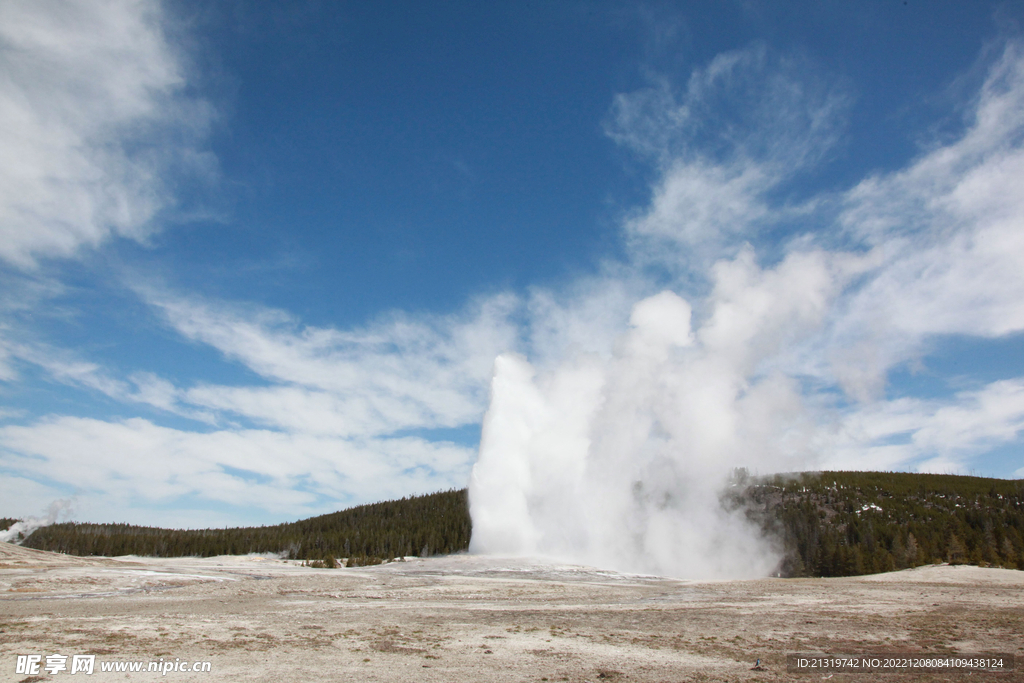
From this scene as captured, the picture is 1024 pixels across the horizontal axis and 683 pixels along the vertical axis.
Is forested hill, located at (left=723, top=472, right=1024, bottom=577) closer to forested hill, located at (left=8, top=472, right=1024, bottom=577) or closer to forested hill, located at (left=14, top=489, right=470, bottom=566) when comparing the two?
forested hill, located at (left=8, top=472, right=1024, bottom=577)

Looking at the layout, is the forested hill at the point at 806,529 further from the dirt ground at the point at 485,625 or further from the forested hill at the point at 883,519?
the dirt ground at the point at 485,625

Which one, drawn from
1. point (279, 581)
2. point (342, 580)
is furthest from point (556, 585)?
point (279, 581)

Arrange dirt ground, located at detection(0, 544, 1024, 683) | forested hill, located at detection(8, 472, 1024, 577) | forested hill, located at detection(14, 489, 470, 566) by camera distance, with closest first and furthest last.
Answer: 1. dirt ground, located at detection(0, 544, 1024, 683)
2. forested hill, located at detection(8, 472, 1024, 577)
3. forested hill, located at detection(14, 489, 470, 566)

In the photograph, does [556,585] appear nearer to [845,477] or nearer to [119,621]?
[119,621]

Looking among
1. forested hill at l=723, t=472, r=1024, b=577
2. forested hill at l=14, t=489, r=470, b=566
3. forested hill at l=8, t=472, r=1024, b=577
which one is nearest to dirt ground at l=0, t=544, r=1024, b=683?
forested hill at l=723, t=472, r=1024, b=577

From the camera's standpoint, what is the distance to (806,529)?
3169 inches

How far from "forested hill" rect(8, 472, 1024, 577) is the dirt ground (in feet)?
113

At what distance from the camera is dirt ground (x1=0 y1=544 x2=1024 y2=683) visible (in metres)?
12.6

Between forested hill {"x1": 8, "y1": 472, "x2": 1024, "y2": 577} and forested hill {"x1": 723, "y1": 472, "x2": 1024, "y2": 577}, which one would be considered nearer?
forested hill {"x1": 723, "y1": 472, "x2": 1024, "y2": 577}

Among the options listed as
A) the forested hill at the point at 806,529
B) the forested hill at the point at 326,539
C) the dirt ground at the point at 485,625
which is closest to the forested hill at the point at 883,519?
the forested hill at the point at 806,529

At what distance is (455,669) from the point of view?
12.5m

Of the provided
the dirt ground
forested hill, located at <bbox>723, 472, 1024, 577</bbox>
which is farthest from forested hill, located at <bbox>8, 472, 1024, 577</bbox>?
the dirt ground

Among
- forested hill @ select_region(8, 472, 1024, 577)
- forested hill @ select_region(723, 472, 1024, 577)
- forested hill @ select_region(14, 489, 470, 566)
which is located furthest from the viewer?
forested hill @ select_region(14, 489, 470, 566)

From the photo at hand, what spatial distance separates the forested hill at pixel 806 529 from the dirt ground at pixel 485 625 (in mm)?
34304
